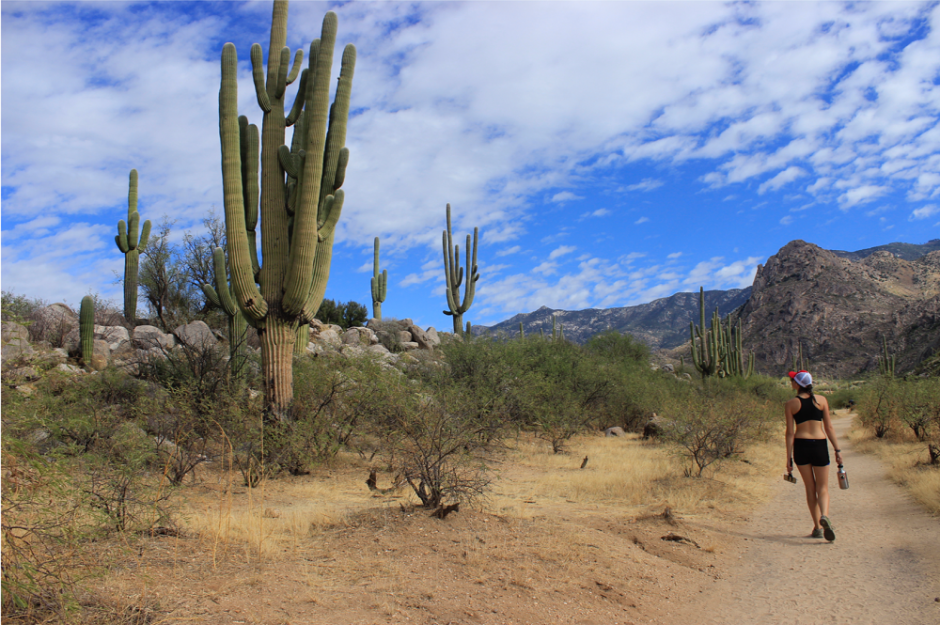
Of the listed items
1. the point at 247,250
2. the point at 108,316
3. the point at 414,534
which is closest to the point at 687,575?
the point at 414,534

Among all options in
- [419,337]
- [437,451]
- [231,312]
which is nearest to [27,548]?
[437,451]

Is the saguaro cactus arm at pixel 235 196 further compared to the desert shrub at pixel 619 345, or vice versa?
the desert shrub at pixel 619 345

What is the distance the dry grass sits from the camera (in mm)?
7761

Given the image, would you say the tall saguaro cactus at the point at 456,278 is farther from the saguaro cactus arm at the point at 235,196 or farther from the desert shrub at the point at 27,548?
the desert shrub at the point at 27,548

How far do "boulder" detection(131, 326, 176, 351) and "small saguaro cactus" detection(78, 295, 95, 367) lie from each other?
1.15 metres

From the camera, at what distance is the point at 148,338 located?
51.4ft

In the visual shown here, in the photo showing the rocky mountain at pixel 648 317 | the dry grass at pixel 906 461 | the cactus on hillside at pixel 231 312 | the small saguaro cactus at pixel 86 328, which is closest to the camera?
the dry grass at pixel 906 461

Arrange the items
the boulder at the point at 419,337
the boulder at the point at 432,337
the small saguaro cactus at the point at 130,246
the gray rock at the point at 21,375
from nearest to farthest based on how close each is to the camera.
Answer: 1. the gray rock at the point at 21,375
2. the small saguaro cactus at the point at 130,246
3. the boulder at the point at 419,337
4. the boulder at the point at 432,337

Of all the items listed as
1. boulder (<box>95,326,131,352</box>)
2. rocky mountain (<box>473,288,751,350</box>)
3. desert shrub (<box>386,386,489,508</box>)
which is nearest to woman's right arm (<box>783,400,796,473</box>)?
desert shrub (<box>386,386,489,508</box>)

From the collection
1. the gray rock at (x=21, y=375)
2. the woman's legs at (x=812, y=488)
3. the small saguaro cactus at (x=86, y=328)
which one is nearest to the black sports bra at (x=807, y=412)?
the woman's legs at (x=812, y=488)

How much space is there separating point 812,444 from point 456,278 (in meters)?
17.7

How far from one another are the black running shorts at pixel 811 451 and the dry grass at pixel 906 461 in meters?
2.29

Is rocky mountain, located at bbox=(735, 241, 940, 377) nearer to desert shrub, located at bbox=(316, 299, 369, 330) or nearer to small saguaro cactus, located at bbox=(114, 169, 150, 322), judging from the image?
desert shrub, located at bbox=(316, 299, 369, 330)

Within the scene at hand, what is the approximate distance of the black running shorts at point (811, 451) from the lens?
20.3ft
